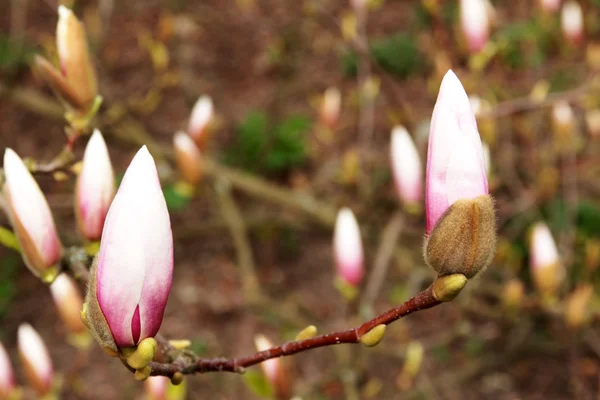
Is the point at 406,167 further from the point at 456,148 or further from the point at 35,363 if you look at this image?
the point at 35,363

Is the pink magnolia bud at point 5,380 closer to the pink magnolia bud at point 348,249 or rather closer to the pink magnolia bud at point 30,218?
the pink magnolia bud at point 30,218

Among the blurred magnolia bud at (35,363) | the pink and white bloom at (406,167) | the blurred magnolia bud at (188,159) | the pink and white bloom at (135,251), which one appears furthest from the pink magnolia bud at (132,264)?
the blurred magnolia bud at (188,159)

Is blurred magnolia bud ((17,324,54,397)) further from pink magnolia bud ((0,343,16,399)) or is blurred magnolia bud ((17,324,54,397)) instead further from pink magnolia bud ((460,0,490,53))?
pink magnolia bud ((460,0,490,53))

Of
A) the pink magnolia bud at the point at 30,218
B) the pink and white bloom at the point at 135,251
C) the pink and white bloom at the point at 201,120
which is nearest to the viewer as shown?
the pink and white bloom at the point at 135,251

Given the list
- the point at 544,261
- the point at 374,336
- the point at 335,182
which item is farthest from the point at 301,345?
the point at 335,182

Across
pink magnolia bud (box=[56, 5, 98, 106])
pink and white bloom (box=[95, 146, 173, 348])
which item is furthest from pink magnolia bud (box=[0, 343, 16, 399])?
pink and white bloom (box=[95, 146, 173, 348])

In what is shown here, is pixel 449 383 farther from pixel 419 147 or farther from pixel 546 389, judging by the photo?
pixel 419 147

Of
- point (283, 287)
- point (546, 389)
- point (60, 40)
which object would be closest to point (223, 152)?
point (283, 287)
